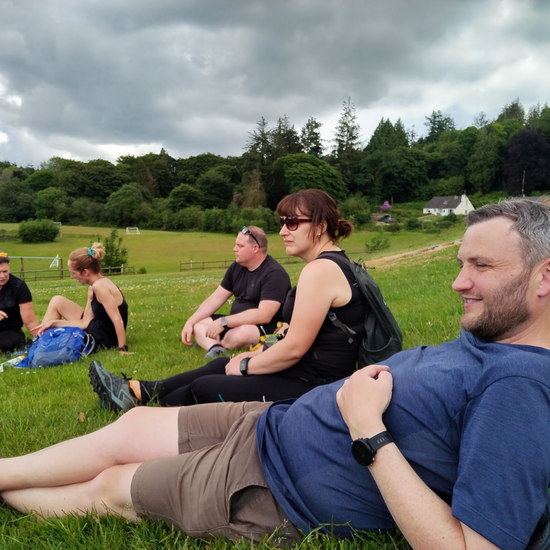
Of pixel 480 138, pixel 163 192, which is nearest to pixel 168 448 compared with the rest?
pixel 480 138

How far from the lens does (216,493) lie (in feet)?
6.89

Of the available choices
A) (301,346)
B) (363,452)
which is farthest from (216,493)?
(301,346)

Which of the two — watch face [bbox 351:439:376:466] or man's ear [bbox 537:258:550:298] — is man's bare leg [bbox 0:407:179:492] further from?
man's ear [bbox 537:258:550:298]

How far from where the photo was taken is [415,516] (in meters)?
1.62

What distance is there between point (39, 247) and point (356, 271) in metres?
74.7

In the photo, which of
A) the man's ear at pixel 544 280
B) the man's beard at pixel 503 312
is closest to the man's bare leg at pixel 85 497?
the man's beard at pixel 503 312

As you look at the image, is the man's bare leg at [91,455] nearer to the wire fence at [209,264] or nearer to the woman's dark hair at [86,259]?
the woman's dark hair at [86,259]

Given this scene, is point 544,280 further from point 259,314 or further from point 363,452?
point 259,314

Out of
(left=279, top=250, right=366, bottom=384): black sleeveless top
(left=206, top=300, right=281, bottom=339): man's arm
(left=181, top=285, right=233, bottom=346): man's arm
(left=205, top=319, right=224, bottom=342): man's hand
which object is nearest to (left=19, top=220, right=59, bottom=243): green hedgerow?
(left=181, top=285, right=233, bottom=346): man's arm

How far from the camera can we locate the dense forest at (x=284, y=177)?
8800 cm

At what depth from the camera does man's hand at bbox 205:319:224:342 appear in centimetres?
610

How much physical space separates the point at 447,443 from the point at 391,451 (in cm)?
24

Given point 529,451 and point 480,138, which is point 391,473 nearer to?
point 529,451

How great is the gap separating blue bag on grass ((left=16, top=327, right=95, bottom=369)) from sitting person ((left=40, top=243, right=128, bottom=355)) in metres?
0.38
